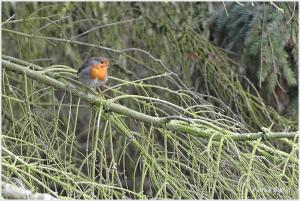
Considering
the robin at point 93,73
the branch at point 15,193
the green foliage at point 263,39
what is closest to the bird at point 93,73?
the robin at point 93,73

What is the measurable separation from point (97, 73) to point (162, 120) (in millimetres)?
829

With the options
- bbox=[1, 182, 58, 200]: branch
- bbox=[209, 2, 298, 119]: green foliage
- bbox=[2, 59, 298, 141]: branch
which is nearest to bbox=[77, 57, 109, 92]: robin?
bbox=[2, 59, 298, 141]: branch

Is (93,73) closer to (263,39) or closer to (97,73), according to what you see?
(97,73)

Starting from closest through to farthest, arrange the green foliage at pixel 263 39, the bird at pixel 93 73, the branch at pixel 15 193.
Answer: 1. the branch at pixel 15 193
2. the bird at pixel 93 73
3. the green foliage at pixel 263 39

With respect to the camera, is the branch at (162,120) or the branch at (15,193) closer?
the branch at (15,193)

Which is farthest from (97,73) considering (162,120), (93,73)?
(162,120)

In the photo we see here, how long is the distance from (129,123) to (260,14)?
1159 millimetres

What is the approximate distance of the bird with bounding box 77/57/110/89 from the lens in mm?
3459

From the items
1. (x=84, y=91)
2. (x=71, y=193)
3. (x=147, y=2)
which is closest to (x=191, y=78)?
(x=147, y=2)

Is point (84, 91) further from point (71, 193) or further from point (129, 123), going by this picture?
point (129, 123)

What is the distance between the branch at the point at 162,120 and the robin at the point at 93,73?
0.23 m

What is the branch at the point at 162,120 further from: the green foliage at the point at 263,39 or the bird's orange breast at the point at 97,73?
the green foliage at the point at 263,39

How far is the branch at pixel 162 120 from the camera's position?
2592 mm

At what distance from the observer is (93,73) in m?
3.52
